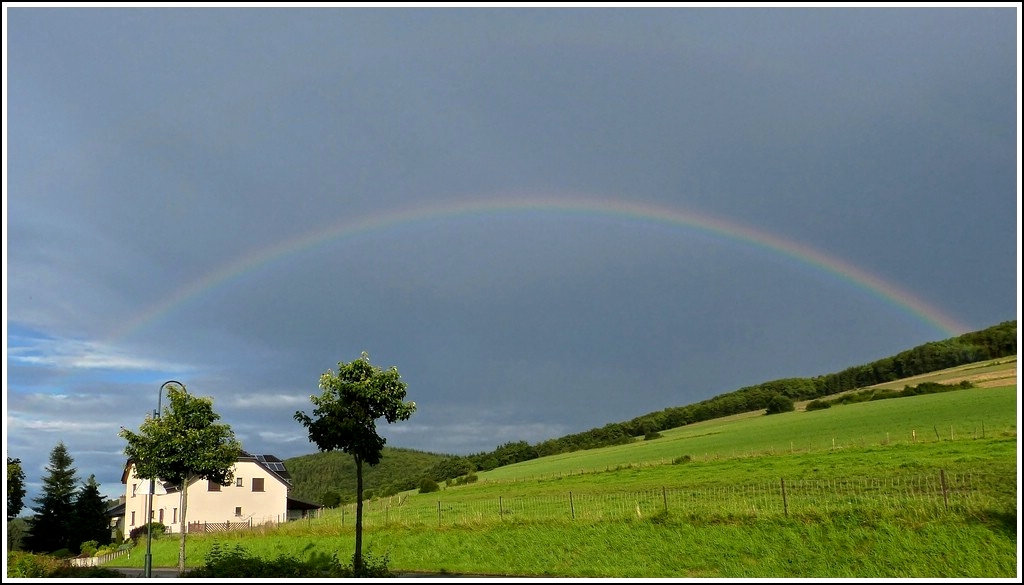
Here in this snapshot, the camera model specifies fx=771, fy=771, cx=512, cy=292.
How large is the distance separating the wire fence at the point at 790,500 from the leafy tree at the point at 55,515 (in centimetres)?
4237

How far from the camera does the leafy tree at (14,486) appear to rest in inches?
1941

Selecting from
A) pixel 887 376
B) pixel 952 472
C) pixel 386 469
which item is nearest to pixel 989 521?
pixel 952 472

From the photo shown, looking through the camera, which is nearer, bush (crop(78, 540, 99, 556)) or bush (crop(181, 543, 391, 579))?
bush (crop(181, 543, 391, 579))

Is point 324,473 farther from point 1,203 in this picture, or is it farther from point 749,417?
point 1,203

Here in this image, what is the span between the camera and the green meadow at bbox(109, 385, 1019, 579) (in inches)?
932

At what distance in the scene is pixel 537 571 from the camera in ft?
93.8

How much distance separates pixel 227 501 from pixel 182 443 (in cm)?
4935

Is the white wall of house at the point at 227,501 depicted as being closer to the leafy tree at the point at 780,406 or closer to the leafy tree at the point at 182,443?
the leafy tree at the point at 182,443

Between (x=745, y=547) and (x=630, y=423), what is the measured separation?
118743 mm

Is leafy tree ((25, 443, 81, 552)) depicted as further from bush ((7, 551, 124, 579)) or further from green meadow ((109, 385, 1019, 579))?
bush ((7, 551, 124, 579))

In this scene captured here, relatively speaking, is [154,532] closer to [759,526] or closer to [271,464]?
[271,464]

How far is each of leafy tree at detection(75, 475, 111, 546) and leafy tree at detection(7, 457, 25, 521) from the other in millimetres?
19655

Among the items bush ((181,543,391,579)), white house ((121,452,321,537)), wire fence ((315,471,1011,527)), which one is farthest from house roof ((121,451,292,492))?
bush ((181,543,391,579))

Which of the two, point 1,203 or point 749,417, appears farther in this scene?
point 749,417
